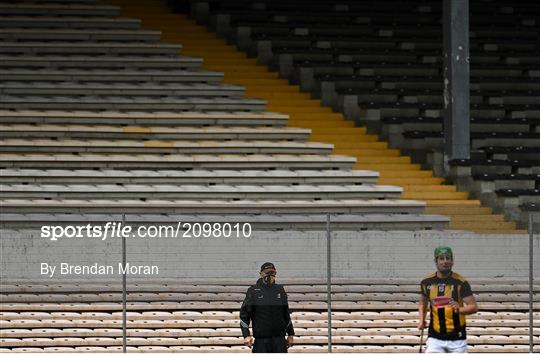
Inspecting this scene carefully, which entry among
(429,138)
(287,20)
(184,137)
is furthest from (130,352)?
(287,20)

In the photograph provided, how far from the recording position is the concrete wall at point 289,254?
58.9ft

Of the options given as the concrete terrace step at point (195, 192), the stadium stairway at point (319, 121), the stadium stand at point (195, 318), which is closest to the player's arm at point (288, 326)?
the stadium stand at point (195, 318)

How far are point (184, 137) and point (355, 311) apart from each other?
5.53m

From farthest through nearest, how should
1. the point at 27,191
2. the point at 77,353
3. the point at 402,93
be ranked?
1. the point at 402,93
2. the point at 27,191
3. the point at 77,353

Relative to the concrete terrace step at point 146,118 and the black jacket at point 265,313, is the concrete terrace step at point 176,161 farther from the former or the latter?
the black jacket at point 265,313

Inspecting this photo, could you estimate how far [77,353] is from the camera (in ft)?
58.1

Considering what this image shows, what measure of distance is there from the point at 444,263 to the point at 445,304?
36cm

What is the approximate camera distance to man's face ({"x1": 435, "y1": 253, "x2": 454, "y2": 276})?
14.5 meters

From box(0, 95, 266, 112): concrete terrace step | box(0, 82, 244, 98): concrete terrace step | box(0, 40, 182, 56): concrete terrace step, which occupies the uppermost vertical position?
box(0, 40, 182, 56): concrete terrace step

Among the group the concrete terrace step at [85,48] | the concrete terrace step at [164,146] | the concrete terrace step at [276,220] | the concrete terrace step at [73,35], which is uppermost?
the concrete terrace step at [73,35]

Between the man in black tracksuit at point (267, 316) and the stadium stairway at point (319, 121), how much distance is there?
20.6 feet

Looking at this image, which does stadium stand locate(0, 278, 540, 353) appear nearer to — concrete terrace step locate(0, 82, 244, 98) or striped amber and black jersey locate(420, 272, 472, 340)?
striped amber and black jersey locate(420, 272, 472, 340)

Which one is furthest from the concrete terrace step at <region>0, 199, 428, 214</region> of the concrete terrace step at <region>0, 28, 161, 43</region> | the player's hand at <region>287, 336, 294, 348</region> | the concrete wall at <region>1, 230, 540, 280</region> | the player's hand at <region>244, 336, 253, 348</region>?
the player's hand at <region>244, 336, 253, 348</region>

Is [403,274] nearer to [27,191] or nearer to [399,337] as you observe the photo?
[399,337]
